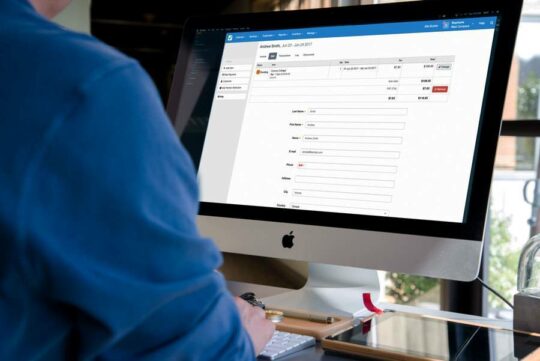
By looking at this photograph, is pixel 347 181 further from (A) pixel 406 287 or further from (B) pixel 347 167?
(A) pixel 406 287

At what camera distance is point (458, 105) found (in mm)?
943

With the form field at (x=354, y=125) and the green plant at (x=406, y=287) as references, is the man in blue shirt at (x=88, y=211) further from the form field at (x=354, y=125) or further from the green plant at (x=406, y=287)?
the green plant at (x=406, y=287)

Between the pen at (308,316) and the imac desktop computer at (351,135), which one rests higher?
the imac desktop computer at (351,135)

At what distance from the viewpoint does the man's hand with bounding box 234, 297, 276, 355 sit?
2.44 feet

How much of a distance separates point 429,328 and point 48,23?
0.62 metres

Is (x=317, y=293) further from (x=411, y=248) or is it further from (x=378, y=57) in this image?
(x=378, y=57)

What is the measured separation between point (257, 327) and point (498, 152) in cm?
490

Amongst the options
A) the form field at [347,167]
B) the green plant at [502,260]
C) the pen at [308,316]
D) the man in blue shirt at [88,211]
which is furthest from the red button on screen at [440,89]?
the green plant at [502,260]

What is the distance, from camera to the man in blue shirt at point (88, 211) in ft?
1.51

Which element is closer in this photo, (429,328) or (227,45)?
(429,328)

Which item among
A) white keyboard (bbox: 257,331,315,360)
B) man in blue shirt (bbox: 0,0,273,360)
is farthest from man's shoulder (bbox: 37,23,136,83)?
white keyboard (bbox: 257,331,315,360)

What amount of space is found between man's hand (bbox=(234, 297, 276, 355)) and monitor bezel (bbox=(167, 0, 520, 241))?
26 centimetres

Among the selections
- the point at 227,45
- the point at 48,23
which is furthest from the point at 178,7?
the point at 48,23

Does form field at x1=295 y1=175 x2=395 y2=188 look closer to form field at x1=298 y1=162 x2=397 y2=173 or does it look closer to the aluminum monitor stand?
form field at x1=298 y1=162 x2=397 y2=173
